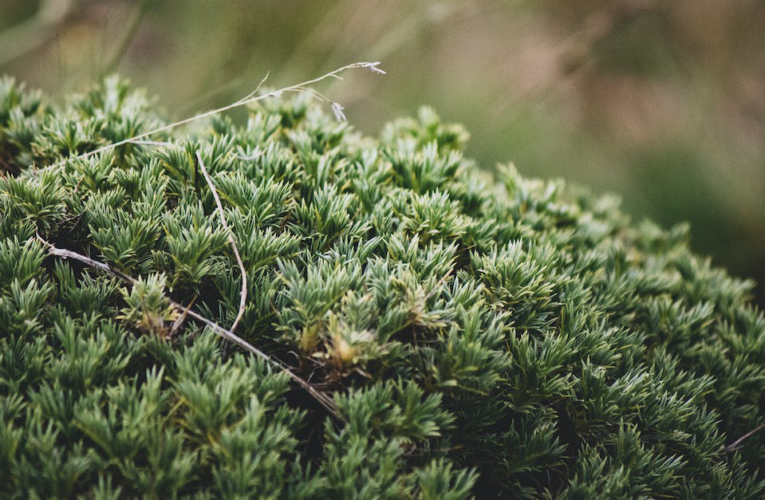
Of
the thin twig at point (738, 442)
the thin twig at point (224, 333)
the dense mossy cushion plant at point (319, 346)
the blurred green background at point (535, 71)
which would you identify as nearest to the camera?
the dense mossy cushion plant at point (319, 346)

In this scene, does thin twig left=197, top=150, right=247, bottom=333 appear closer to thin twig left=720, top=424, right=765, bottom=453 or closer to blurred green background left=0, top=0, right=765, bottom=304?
thin twig left=720, top=424, right=765, bottom=453

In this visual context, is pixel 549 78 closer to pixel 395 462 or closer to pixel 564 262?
pixel 564 262

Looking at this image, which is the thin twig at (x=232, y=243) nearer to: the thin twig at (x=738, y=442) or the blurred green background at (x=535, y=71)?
the thin twig at (x=738, y=442)

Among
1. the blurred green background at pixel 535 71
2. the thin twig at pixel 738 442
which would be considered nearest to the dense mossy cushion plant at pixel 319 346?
the thin twig at pixel 738 442

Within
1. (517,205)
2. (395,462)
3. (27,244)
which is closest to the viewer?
(395,462)

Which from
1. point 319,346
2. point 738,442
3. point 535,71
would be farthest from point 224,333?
point 535,71

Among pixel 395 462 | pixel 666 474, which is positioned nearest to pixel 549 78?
pixel 666 474

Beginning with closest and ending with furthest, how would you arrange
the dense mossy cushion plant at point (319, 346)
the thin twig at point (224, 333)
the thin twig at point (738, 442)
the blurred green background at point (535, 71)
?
the dense mossy cushion plant at point (319, 346) < the thin twig at point (224, 333) < the thin twig at point (738, 442) < the blurred green background at point (535, 71)

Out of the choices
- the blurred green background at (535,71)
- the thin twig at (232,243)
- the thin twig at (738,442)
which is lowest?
the thin twig at (738,442)
